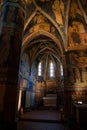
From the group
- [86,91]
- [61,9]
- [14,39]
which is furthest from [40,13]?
[14,39]

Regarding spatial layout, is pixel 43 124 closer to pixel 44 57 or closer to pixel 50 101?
pixel 50 101

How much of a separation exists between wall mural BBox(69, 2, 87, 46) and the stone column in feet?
27.4

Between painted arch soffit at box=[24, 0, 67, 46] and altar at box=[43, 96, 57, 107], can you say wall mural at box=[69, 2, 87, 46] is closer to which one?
painted arch soffit at box=[24, 0, 67, 46]

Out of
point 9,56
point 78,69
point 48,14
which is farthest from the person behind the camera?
point 48,14

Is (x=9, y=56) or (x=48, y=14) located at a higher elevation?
(x=48, y=14)

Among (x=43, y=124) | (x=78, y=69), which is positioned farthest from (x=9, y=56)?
(x=78, y=69)

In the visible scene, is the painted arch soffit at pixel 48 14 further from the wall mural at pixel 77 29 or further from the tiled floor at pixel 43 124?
the tiled floor at pixel 43 124

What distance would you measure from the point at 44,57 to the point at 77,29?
36.6 feet

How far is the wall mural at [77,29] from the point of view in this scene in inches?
447

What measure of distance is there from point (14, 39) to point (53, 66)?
18302 mm

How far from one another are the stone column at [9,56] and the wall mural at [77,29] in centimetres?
835

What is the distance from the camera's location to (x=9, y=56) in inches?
139

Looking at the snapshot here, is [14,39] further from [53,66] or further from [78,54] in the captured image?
[53,66]

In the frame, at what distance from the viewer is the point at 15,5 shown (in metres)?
4.05
